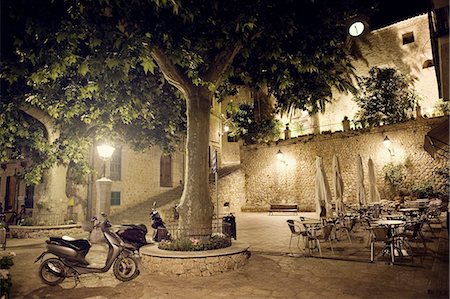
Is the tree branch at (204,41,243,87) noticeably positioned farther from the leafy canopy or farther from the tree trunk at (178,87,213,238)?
the tree trunk at (178,87,213,238)

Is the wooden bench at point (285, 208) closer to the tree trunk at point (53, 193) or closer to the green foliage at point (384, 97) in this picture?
the green foliage at point (384, 97)

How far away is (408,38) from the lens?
21594mm

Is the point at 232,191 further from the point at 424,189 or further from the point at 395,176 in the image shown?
the point at 424,189

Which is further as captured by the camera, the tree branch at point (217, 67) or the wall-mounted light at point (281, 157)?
the wall-mounted light at point (281, 157)

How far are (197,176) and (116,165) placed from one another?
12.8m

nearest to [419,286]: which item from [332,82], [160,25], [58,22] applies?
[332,82]

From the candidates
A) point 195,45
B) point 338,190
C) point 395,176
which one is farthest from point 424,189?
point 195,45

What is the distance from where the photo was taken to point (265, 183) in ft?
70.0

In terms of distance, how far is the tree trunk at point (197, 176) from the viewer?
6918 millimetres

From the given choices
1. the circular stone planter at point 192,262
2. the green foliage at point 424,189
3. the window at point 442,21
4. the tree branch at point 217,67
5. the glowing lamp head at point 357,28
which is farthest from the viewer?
the glowing lamp head at point 357,28

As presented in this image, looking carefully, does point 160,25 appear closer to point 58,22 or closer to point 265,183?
point 58,22

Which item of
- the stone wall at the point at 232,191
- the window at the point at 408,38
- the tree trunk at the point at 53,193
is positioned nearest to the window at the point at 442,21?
the tree trunk at the point at 53,193

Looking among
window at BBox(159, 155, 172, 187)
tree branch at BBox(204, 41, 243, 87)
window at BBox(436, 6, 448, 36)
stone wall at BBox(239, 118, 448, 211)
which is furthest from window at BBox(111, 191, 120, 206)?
window at BBox(436, 6, 448, 36)

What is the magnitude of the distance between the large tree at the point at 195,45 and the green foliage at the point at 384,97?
12.4 meters
